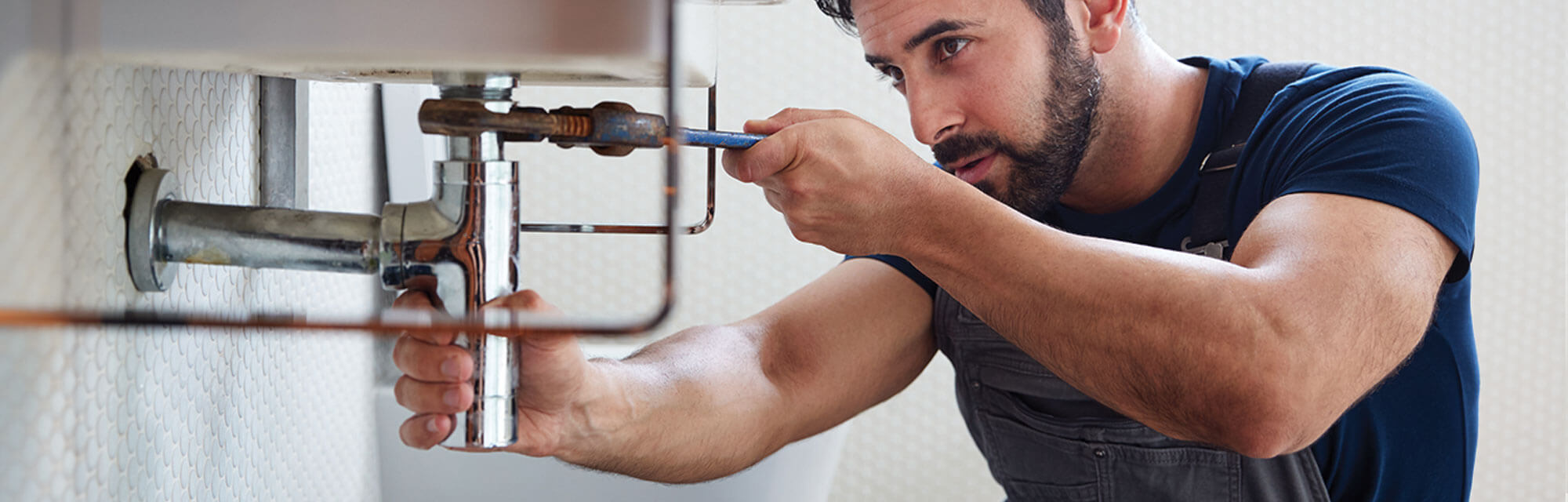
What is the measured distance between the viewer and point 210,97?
0.49 metres

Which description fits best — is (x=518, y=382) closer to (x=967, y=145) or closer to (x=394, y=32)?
(x=394, y=32)

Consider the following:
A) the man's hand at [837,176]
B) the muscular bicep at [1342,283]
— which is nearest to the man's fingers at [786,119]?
the man's hand at [837,176]

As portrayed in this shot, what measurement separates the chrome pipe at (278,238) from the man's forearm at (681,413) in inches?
8.9

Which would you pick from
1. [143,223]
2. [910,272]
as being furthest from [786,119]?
[910,272]

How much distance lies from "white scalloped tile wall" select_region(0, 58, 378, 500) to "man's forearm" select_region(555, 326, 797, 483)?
17 cm

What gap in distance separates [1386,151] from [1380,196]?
4 cm

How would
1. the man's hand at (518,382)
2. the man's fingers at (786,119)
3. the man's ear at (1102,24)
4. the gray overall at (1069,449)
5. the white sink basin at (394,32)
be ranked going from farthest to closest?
the man's ear at (1102,24)
the gray overall at (1069,449)
the man's fingers at (786,119)
the man's hand at (518,382)
the white sink basin at (394,32)

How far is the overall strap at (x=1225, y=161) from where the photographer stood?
0.78 metres

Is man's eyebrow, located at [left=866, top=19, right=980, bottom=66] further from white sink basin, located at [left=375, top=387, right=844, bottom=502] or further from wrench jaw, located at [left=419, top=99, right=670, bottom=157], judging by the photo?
wrench jaw, located at [left=419, top=99, right=670, bottom=157]

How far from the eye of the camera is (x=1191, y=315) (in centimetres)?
56

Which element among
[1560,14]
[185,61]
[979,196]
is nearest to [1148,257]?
[979,196]

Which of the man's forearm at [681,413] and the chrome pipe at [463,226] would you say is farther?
Answer: the man's forearm at [681,413]

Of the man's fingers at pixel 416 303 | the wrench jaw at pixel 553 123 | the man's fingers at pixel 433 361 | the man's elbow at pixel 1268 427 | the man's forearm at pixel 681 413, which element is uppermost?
the wrench jaw at pixel 553 123

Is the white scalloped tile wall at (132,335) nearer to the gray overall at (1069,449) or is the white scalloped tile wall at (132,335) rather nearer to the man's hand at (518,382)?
the man's hand at (518,382)
